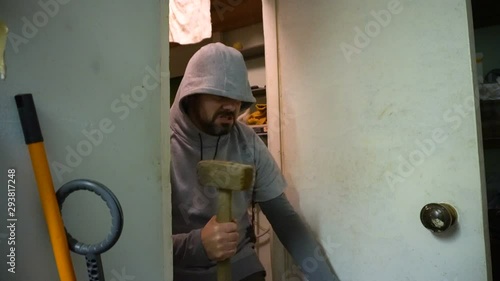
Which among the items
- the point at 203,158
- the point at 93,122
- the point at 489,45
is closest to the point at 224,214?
the point at 203,158

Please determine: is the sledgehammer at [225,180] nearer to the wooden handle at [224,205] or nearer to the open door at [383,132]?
the wooden handle at [224,205]

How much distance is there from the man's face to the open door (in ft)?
0.63

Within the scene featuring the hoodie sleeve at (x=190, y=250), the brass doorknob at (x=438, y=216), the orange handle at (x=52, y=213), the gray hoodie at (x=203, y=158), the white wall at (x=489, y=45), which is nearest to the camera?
the orange handle at (x=52, y=213)

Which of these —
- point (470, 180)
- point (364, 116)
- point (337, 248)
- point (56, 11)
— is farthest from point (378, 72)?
point (56, 11)

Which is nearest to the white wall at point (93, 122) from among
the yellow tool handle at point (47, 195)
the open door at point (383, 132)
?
the yellow tool handle at point (47, 195)

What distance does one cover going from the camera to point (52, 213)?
387 mm

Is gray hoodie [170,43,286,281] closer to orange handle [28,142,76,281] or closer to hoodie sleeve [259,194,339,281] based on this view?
hoodie sleeve [259,194,339,281]

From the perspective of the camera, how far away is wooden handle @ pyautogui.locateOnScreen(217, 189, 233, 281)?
0.80 meters

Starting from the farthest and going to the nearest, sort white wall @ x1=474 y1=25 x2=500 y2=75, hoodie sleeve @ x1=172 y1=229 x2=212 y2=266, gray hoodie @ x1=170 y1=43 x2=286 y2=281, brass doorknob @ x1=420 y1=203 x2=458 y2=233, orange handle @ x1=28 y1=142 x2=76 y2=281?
white wall @ x1=474 y1=25 x2=500 y2=75
gray hoodie @ x1=170 y1=43 x2=286 y2=281
hoodie sleeve @ x1=172 y1=229 x2=212 y2=266
brass doorknob @ x1=420 y1=203 x2=458 y2=233
orange handle @ x1=28 y1=142 x2=76 y2=281

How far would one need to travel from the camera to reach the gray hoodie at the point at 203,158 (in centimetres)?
100

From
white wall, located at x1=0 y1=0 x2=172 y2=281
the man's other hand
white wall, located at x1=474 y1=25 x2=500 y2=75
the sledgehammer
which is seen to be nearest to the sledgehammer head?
the sledgehammer

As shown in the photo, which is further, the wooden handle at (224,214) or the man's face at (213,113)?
the man's face at (213,113)

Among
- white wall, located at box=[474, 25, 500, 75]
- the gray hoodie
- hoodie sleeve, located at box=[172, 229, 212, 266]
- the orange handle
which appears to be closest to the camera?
the orange handle

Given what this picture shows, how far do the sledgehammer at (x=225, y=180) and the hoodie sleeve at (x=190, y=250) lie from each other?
0.28 ft
